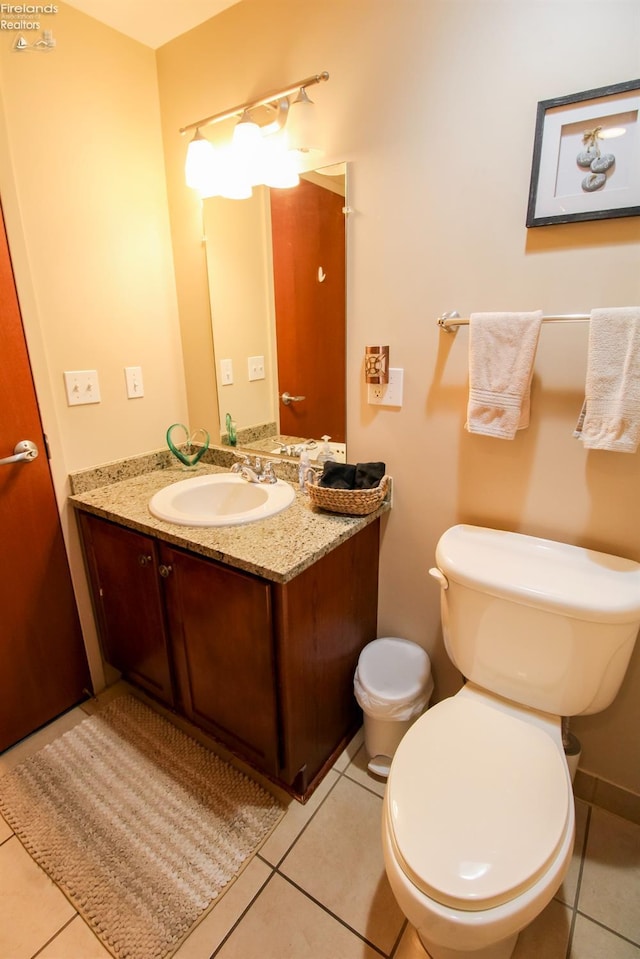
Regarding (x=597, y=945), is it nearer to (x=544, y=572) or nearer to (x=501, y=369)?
(x=544, y=572)

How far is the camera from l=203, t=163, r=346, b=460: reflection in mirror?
1.41 m

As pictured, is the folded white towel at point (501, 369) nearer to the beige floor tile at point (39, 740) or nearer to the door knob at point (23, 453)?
the door knob at point (23, 453)

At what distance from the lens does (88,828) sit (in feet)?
4.23

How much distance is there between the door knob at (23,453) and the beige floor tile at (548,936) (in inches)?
71.6

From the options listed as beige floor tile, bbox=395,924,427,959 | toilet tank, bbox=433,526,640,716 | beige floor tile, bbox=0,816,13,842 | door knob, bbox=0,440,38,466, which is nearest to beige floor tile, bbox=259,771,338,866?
beige floor tile, bbox=395,924,427,959

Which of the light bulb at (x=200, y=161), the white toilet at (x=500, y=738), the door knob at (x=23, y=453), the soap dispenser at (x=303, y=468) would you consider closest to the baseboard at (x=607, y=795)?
the white toilet at (x=500, y=738)

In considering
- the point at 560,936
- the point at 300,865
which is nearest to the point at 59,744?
the point at 300,865

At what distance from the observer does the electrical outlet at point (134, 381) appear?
167cm

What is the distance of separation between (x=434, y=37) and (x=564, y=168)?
1.59 ft

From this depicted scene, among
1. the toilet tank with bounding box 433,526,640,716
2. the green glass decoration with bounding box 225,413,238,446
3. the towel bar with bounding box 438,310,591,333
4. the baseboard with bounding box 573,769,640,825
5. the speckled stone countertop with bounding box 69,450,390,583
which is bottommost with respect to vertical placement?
the baseboard with bounding box 573,769,640,825

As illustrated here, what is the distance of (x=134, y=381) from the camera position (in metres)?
1.69

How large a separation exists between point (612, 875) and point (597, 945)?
0.19m

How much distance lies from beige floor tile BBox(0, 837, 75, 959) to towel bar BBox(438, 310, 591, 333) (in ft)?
5.83

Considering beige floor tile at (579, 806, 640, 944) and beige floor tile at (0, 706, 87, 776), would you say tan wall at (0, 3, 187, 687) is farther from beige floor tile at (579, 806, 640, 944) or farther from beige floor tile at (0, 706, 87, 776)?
beige floor tile at (579, 806, 640, 944)
